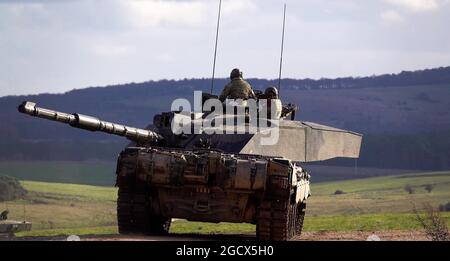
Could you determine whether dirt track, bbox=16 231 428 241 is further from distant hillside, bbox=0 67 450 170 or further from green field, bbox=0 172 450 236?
distant hillside, bbox=0 67 450 170

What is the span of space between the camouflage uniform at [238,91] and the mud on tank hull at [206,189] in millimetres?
3498

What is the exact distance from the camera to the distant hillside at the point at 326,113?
115375 millimetres

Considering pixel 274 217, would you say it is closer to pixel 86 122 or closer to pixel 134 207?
pixel 134 207

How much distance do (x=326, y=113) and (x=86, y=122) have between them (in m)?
129

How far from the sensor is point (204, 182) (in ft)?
77.5

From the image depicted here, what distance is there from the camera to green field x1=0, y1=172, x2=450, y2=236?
3338 cm

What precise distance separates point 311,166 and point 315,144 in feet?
262

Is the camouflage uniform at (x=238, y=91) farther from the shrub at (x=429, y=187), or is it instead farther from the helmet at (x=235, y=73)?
the shrub at (x=429, y=187)

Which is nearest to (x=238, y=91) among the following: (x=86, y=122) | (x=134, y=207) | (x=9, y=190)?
(x=134, y=207)

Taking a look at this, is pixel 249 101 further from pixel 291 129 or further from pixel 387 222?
pixel 387 222

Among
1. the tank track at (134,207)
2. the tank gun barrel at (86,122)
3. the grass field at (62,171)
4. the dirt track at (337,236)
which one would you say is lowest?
the grass field at (62,171)

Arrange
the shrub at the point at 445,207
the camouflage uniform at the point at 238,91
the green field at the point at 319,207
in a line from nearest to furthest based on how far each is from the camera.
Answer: the camouflage uniform at the point at 238,91 → the green field at the point at 319,207 → the shrub at the point at 445,207

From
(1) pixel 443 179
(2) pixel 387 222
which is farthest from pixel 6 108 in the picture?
(2) pixel 387 222

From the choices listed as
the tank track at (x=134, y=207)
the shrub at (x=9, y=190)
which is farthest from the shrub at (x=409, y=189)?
the tank track at (x=134, y=207)
